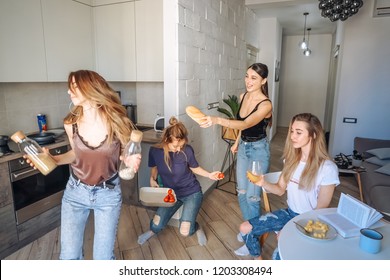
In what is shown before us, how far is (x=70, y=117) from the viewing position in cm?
153

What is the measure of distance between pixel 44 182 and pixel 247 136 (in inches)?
70.5

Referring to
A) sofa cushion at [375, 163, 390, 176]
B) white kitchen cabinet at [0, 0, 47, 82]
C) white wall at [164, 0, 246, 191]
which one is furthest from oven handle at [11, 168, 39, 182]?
sofa cushion at [375, 163, 390, 176]

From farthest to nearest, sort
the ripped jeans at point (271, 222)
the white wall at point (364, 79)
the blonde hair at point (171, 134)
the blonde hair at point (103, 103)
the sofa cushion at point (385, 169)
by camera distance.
Result: 1. the white wall at point (364, 79)
2. the sofa cushion at point (385, 169)
3. the blonde hair at point (171, 134)
4. the ripped jeans at point (271, 222)
5. the blonde hair at point (103, 103)

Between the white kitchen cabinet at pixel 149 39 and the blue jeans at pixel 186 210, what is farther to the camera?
the white kitchen cabinet at pixel 149 39

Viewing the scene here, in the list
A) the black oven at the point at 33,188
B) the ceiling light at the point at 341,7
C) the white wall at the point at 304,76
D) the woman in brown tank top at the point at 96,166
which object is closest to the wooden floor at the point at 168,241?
the black oven at the point at 33,188

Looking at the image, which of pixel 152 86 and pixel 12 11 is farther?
pixel 152 86

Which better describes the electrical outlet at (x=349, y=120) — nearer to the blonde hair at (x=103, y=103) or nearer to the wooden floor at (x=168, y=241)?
the wooden floor at (x=168, y=241)

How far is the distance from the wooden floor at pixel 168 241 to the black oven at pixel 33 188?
0.27m

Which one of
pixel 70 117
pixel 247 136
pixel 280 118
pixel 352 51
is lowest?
pixel 280 118

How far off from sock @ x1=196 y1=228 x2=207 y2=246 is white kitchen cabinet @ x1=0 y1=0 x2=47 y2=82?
1.93 m

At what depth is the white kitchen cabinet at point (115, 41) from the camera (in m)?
2.91

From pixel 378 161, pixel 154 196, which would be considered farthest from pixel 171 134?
pixel 378 161
